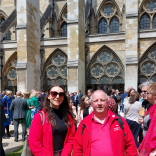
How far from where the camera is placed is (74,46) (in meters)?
11.6

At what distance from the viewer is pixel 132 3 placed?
36.0 feet

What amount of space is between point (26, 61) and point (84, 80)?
4415 millimetres

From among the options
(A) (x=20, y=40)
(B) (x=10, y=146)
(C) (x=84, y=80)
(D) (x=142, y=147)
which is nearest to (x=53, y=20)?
(A) (x=20, y=40)

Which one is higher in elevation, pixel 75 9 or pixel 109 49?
pixel 75 9

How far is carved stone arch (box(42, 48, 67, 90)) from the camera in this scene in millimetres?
13305

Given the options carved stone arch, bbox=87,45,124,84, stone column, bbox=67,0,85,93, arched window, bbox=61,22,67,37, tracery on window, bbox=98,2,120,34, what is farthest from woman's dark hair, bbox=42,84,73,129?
arched window, bbox=61,22,67,37

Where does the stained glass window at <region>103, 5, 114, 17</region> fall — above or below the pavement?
above

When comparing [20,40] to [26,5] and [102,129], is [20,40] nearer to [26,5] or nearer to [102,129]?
[26,5]

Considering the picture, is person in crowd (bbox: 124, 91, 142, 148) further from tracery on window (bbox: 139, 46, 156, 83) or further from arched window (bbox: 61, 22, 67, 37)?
arched window (bbox: 61, 22, 67, 37)

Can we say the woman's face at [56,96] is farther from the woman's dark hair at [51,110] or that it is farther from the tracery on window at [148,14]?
the tracery on window at [148,14]

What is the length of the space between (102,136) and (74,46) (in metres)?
10.3

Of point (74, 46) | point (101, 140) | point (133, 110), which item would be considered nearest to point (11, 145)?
point (133, 110)

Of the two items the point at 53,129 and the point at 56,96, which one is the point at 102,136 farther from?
the point at 56,96

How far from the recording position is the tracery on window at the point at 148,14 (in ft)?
43.4
